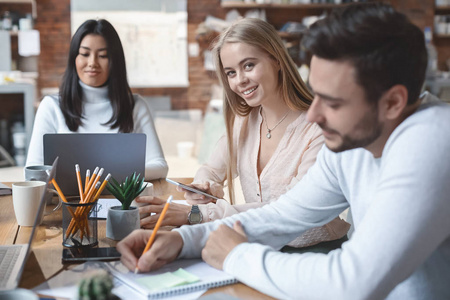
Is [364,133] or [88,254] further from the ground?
[364,133]

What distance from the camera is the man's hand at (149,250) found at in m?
1.04

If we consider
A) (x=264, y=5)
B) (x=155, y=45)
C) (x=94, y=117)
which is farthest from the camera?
(x=155, y=45)

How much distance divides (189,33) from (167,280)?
5247mm

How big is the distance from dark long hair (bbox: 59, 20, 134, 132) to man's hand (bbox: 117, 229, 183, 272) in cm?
137

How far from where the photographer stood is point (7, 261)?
1.09 m

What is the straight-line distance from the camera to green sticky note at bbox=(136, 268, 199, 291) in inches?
38.0

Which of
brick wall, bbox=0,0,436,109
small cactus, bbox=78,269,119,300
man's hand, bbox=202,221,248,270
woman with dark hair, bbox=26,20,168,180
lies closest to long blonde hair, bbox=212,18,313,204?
woman with dark hair, bbox=26,20,168,180

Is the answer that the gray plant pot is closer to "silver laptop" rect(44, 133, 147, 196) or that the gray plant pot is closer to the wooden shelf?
"silver laptop" rect(44, 133, 147, 196)

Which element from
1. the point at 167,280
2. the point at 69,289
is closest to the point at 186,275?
the point at 167,280

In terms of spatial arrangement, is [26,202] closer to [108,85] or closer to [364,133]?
[364,133]

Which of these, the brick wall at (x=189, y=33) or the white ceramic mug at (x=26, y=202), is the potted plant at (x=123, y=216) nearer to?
the white ceramic mug at (x=26, y=202)

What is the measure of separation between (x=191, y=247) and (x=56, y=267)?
27cm

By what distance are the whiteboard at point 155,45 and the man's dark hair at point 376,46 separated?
5119 mm

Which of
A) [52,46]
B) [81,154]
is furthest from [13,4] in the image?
[81,154]
